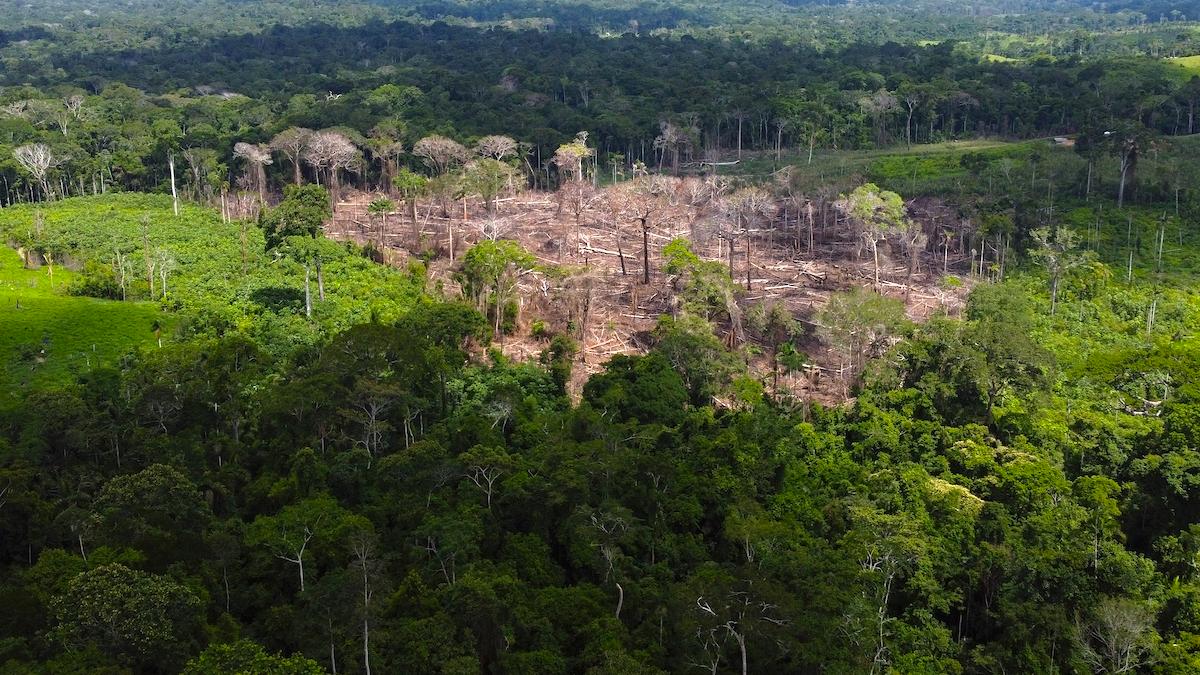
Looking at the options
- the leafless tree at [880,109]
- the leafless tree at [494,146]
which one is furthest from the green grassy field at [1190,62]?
the leafless tree at [494,146]

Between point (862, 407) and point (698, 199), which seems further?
point (698, 199)

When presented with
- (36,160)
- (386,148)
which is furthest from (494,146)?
(36,160)

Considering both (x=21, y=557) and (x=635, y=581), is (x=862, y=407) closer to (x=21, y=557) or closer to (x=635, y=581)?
(x=635, y=581)

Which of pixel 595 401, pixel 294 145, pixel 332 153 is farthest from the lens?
pixel 294 145

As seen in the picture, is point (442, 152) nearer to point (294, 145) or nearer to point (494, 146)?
point (494, 146)

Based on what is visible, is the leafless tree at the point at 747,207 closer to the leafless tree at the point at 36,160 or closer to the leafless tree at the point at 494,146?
the leafless tree at the point at 494,146

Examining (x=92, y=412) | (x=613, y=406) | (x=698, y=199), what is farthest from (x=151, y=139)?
(x=613, y=406)

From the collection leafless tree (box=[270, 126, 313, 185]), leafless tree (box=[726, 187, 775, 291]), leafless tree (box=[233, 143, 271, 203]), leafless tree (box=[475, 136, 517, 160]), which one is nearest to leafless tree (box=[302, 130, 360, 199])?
leafless tree (box=[270, 126, 313, 185])
